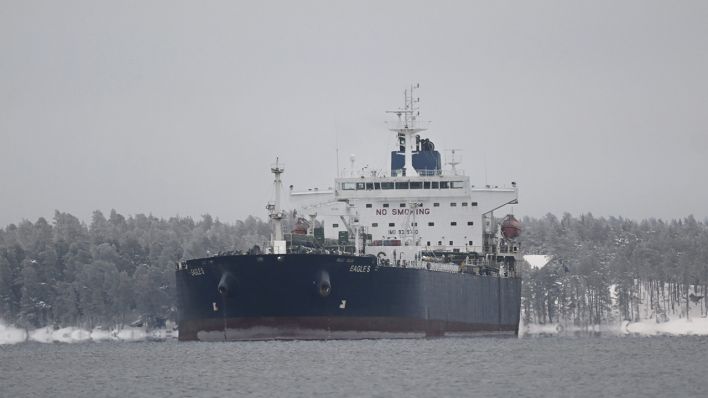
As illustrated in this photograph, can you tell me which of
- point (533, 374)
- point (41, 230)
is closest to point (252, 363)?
point (533, 374)

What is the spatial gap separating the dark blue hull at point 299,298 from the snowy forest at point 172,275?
5474 centimetres

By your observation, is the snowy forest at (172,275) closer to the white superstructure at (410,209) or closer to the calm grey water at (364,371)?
the white superstructure at (410,209)

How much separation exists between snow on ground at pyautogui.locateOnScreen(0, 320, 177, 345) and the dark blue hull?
4552cm

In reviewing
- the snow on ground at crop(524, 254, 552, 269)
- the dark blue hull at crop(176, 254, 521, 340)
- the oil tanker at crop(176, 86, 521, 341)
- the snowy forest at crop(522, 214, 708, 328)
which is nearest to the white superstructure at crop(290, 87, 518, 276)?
the oil tanker at crop(176, 86, 521, 341)

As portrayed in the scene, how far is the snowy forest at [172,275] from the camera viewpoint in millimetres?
130375

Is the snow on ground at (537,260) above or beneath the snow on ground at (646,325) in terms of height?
above

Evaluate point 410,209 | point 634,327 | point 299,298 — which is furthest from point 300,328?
point 634,327

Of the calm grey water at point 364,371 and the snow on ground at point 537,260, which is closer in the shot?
the calm grey water at point 364,371

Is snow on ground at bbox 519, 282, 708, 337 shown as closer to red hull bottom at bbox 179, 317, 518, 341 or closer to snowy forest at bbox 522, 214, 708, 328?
snowy forest at bbox 522, 214, 708, 328

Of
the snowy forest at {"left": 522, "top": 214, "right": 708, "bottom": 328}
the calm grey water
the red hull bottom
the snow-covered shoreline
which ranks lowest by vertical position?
the calm grey water

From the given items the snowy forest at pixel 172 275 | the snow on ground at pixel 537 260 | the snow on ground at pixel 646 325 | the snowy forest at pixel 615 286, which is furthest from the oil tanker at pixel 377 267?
the snow on ground at pixel 537 260

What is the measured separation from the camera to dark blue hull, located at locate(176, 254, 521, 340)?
225 feet

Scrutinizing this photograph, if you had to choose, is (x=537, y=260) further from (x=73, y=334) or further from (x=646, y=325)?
(x=73, y=334)

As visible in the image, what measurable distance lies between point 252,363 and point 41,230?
128 metres
